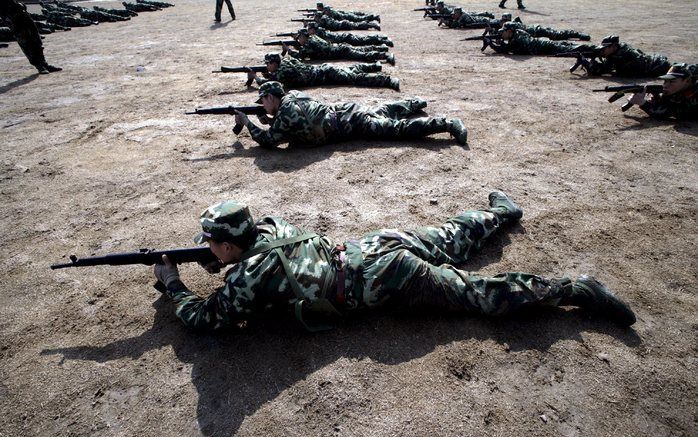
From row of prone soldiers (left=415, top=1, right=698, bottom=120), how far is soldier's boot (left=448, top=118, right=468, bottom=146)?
3.14 meters

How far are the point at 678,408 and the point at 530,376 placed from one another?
0.85 meters

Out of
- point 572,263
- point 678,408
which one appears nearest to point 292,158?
point 572,263

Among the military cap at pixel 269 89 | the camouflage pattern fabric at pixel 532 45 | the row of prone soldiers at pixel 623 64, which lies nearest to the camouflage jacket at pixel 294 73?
the military cap at pixel 269 89

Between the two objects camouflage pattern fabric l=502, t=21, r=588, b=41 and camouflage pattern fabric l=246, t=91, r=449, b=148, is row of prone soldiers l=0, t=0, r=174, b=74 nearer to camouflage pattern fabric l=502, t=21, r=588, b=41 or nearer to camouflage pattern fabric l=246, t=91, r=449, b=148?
camouflage pattern fabric l=246, t=91, r=449, b=148

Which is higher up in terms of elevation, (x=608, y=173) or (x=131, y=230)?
(x=608, y=173)

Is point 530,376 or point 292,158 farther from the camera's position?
point 292,158

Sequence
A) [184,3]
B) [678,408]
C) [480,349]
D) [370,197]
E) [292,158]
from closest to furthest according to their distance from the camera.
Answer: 1. [678,408]
2. [480,349]
3. [370,197]
4. [292,158]
5. [184,3]

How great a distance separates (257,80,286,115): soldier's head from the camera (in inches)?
223

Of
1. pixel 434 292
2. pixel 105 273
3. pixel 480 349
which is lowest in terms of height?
pixel 105 273

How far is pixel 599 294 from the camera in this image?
2971mm

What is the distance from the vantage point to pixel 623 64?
8656mm

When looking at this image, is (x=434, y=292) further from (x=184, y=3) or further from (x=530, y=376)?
(x=184, y=3)

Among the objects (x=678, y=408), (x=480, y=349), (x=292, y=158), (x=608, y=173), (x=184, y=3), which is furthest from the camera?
(x=184, y=3)

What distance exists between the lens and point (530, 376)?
2654 millimetres
